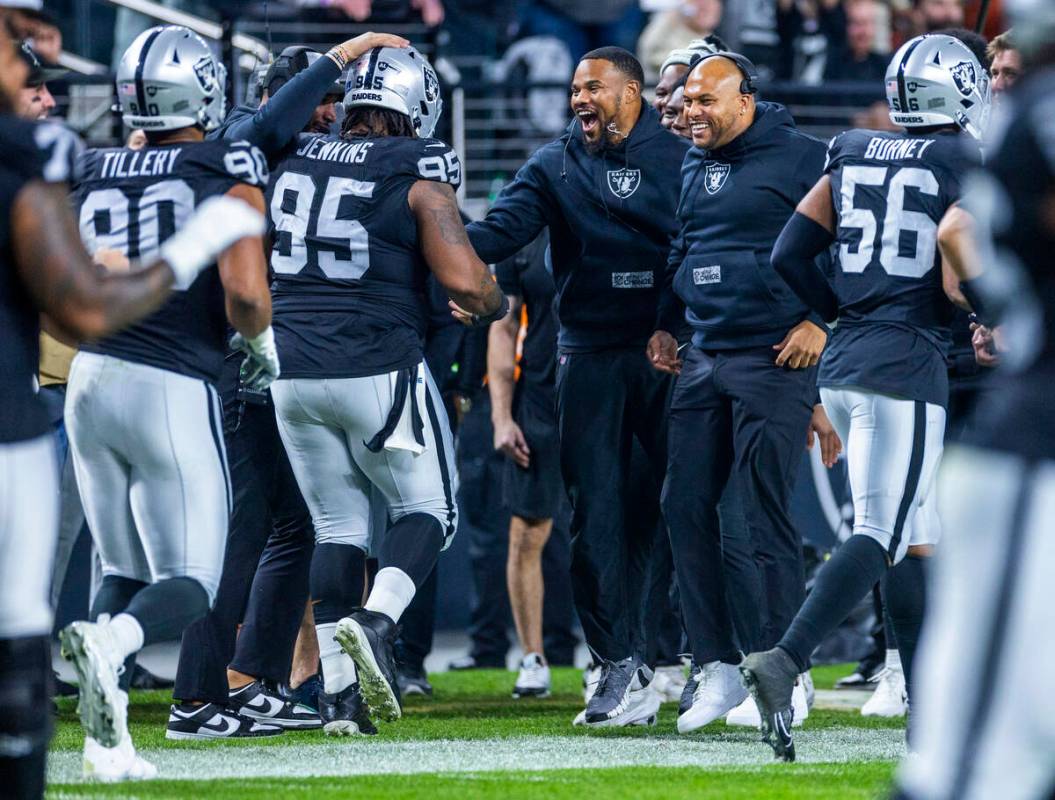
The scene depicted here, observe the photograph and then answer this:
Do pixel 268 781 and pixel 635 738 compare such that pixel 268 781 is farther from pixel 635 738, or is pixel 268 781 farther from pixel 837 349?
pixel 837 349

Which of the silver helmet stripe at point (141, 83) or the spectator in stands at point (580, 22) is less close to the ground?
the spectator in stands at point (580, 22)

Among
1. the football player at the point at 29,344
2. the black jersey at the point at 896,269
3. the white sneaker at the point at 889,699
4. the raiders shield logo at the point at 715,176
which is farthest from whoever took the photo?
the white sneaker at the point at 889,699

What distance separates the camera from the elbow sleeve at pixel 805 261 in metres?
5.41

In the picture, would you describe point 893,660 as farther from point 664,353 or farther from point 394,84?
point 394,84

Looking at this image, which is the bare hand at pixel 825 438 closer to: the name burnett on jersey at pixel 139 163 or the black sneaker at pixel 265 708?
the black sneaker at pixel 265 708

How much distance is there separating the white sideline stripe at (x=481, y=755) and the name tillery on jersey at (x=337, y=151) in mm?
1874

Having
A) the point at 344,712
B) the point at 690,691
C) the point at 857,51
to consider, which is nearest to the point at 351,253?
the point at 344,712

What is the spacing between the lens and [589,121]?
6379 millimetres

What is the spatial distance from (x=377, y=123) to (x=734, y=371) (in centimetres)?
147

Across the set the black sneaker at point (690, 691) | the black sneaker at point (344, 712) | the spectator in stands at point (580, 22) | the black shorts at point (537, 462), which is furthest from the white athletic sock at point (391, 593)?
the spectator in stands at point (580, 22)

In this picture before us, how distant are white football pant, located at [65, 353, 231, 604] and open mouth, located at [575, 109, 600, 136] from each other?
229 cm

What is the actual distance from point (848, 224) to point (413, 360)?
146 centimetres

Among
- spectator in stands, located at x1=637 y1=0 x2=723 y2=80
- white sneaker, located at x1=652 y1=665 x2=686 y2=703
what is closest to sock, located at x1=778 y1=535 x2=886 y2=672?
white sneaker, located at x1=652 y1=665 x2=686 y2=703

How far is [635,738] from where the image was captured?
5.75 metres
